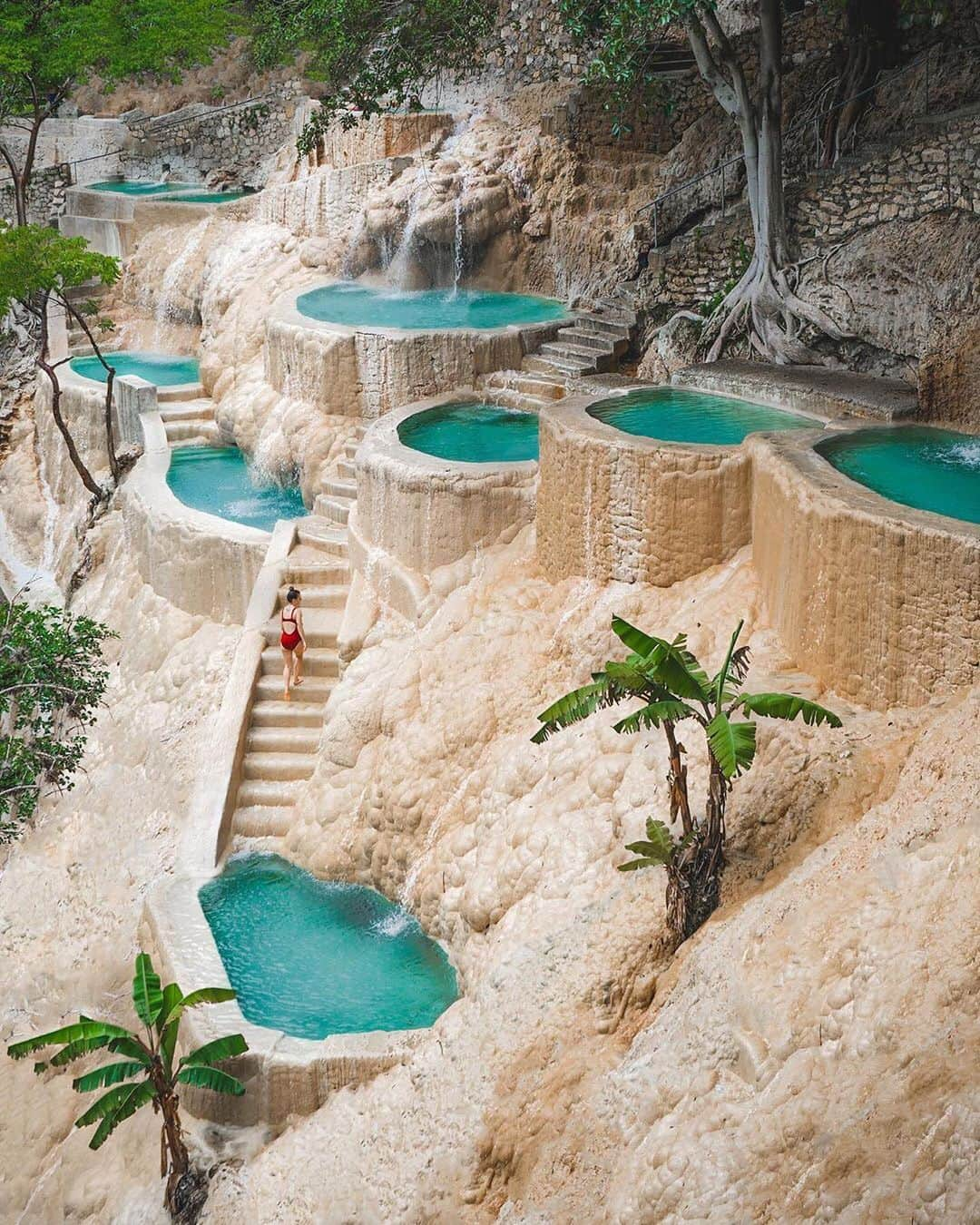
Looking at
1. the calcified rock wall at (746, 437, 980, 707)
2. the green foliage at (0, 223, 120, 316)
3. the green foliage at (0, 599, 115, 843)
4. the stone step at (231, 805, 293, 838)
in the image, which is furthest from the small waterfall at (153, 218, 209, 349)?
the calcified rock wall at (746, 437, 980, 707)

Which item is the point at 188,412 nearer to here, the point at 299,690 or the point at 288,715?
the point at 299,690

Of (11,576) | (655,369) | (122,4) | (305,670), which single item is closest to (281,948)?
(305,670)

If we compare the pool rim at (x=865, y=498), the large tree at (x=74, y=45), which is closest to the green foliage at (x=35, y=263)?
the large tree at (x=74, y=45)

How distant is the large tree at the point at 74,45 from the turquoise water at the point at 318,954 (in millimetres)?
18438

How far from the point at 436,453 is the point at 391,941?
6.21m

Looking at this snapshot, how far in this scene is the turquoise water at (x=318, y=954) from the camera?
12188 mm

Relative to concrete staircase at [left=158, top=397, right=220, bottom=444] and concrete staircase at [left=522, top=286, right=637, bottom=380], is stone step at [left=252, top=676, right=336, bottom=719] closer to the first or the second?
concrete staircase at [left=522, top=286, right=637, bottom=380]

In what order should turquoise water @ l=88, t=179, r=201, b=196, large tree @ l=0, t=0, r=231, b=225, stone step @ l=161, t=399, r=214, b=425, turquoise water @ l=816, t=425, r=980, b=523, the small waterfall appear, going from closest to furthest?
turquoise water @ l=816, t=425, r=980, b=523 → stone step @ l=161, t=399, r=214, b=425 → the small waterfall → large tree @ l=0, t=0, r=231, b=225 → turquoise water @ l=88, t=179, r=201, b=196

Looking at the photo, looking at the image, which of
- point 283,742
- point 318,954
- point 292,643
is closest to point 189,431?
point 292,643

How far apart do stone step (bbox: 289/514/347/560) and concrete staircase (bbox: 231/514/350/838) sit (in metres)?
0.01

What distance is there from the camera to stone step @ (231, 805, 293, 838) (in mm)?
14906

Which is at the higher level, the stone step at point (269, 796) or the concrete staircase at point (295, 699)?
the concrete staircase at point (295, 699)

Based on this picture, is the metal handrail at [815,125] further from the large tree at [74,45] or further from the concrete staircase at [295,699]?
the large tree at [74,45]

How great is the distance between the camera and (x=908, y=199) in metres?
16.5
